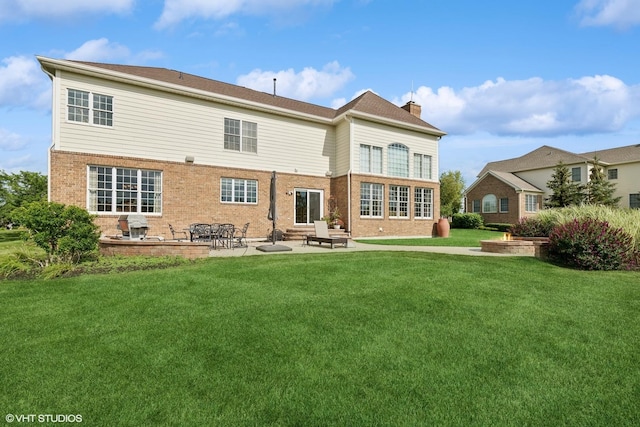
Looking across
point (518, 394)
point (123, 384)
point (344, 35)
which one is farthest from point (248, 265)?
point (344, 35)

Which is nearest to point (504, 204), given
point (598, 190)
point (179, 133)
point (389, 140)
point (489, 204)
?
point (489, 204)

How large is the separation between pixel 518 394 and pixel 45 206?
992 cm

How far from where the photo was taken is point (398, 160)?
63.3ft

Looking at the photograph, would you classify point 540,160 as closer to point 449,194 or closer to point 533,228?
point 449,194

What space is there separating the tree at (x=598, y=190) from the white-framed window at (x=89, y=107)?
37000mm

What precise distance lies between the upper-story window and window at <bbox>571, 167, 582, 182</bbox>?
33.1 meters

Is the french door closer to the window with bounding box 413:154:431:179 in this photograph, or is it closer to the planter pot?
the window with bounding box 413:154:431:179

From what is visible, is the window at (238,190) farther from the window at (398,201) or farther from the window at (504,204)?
the window at (504,204)

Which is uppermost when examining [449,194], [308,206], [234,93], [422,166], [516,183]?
[234,93]

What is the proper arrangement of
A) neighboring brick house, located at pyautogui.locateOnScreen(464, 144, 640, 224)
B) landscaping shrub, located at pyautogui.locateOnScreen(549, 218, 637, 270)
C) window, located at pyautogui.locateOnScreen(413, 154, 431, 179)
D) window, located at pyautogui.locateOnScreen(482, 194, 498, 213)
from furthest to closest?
window, located at pyautogui.locateOnScreen(482, 194, 498, 213) → neighboring brick house, located at pyautogui.locateOnScreen(464, 144, 640, 224) → window, located at pyautogui.locateOnScreen(413, 154, 431, 179) → landscaping shrub, located at pyautogui.locateOnScreen(549, 218, 637, 270)

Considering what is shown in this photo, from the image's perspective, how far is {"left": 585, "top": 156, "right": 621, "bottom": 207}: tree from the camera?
29.7 m

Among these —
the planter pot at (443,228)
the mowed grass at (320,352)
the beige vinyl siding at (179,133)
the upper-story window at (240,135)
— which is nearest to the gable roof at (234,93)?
the beige vinyl siding at (179,133)

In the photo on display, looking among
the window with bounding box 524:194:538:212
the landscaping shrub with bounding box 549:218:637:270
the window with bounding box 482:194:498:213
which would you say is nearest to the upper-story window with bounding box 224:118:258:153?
the landscaping shrub with bounding box 549:218:637:270

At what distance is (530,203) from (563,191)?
3.45 m
